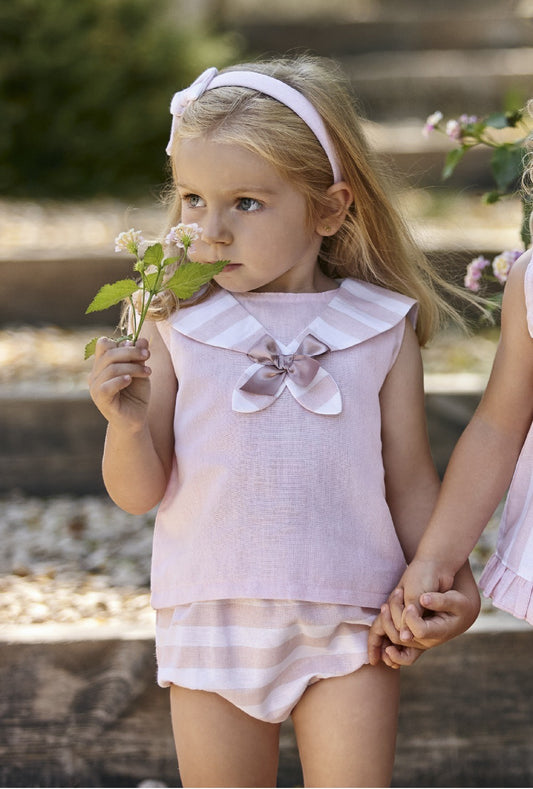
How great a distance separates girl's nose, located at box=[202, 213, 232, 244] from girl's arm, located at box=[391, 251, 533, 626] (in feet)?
1.33

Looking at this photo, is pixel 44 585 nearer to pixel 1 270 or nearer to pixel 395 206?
pixel 395 206

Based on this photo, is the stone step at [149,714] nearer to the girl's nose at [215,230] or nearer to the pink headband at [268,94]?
the girl's nose at [215,230]

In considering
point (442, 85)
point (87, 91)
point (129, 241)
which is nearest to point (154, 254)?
point (129, 241)

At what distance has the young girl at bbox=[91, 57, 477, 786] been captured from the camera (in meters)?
1.49

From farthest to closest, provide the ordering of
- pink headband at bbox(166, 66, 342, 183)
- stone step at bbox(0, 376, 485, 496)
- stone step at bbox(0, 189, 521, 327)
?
stone step at bbox(0, 189, 521, 327)
stone step at bbox(0, 376, 485, 496)
pink headband at bbox(166, 66, 342, 183)

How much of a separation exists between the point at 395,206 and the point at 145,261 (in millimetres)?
515

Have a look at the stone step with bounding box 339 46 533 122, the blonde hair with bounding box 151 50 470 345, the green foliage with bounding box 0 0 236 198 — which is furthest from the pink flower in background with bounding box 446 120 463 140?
the green foliage with bounding box 0 0 236 198

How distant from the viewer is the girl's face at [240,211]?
150 centimetres

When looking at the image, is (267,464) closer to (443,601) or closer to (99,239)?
(443,601)

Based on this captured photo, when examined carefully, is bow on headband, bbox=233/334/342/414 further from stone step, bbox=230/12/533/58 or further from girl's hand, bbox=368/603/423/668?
stone step, bbox=230/12/533/58

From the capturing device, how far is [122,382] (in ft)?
4.60

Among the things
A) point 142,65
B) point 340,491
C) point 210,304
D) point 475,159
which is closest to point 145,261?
point 210,304

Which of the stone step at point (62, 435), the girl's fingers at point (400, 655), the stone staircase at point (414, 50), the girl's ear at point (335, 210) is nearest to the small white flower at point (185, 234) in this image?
the girl's ear at point (335, 210)

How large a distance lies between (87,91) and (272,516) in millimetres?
4229
